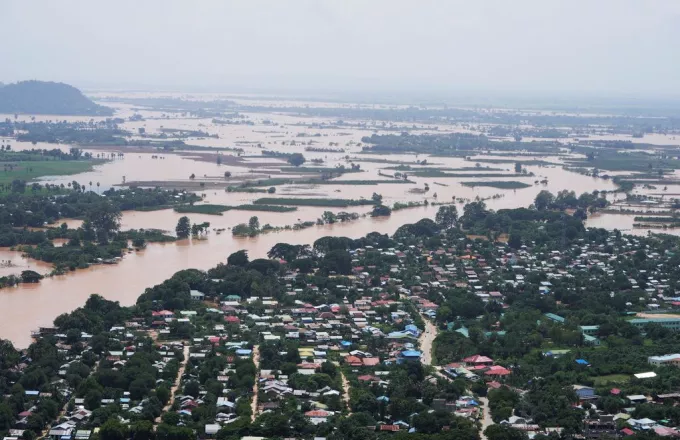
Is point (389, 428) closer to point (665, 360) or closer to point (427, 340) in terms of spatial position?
point (427, 340)

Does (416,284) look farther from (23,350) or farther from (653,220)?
(653,220)

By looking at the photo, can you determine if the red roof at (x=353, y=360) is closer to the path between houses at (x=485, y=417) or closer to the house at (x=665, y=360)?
the path between houses at (x=485, y=417)

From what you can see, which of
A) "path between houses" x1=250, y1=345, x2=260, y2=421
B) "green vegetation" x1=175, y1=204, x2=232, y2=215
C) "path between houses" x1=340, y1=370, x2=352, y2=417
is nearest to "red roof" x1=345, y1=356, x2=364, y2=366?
"path between houses" x1=340, y1=370, x2=352, y2=417

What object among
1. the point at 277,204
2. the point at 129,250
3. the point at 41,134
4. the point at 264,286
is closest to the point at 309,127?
the point at 41,134

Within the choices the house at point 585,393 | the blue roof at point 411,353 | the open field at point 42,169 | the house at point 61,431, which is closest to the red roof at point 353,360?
the blue roof at point 411,353

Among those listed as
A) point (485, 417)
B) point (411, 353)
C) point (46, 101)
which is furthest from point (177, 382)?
point (46, 101)
